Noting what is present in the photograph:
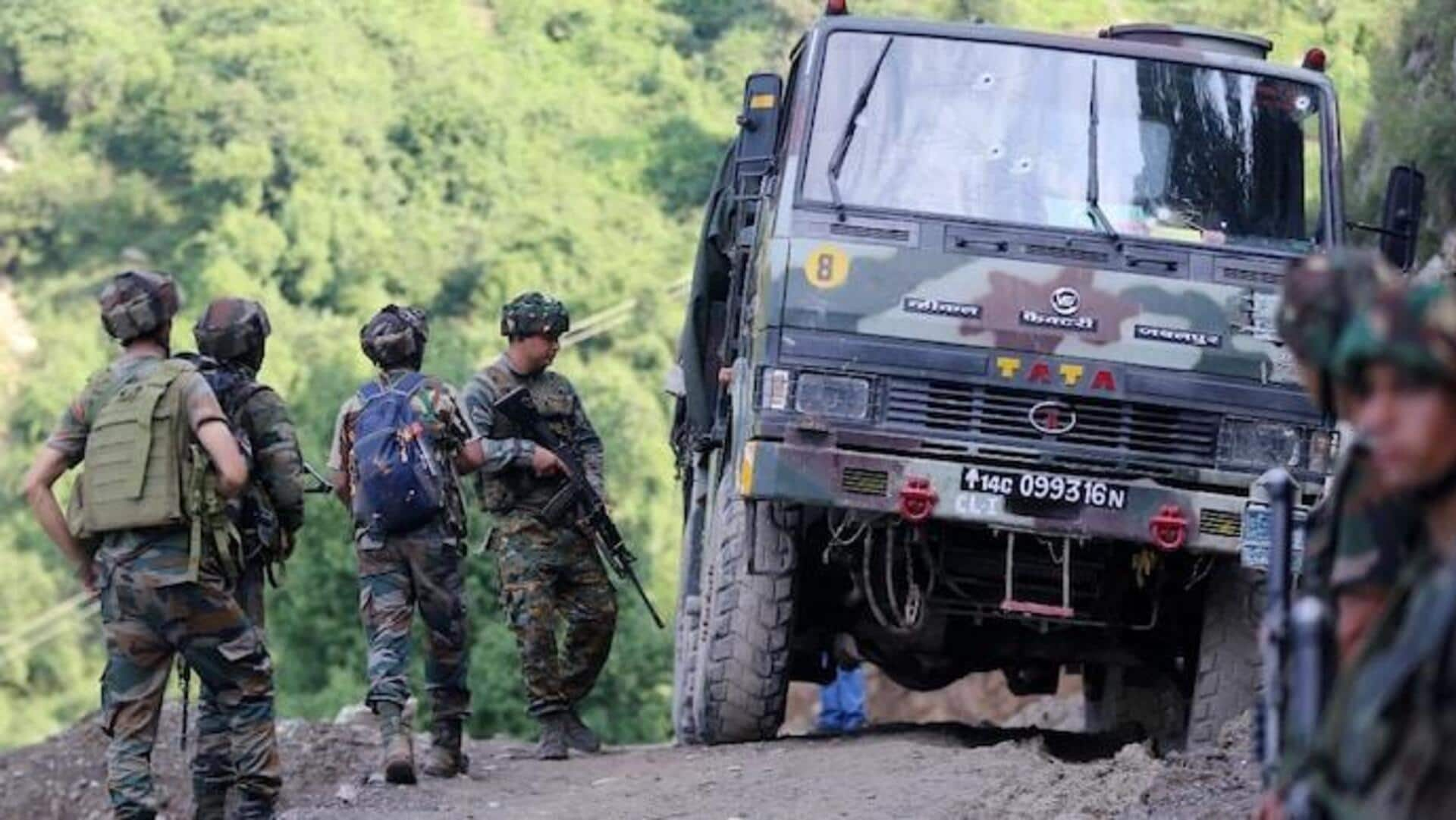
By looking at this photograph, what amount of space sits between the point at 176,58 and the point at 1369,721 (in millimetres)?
62458

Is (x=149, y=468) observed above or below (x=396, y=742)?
above

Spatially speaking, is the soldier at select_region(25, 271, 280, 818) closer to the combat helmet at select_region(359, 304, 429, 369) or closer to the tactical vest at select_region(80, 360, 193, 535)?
the tactical vest at select_region(80, 360, 193, 535)

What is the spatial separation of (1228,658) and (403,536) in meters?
2.86

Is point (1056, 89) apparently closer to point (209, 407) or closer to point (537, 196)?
point (209, 407)

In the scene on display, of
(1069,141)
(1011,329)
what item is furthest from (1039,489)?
(1069,141)

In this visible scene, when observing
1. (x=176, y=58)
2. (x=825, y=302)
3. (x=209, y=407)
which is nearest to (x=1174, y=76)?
(x=825, y=302)

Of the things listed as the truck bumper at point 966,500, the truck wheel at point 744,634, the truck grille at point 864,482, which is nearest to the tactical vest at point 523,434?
the truck wheel at point 744,634

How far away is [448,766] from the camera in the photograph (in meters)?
10.4

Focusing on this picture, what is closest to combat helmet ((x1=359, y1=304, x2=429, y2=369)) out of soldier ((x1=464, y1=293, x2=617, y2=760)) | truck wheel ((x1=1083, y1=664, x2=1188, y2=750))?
soldier ((x1=464, y1=293, x2=617, y2=760))

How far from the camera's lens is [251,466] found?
8414 mm

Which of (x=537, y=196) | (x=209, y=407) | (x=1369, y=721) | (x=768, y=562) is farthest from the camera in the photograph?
(x=537, y=196)

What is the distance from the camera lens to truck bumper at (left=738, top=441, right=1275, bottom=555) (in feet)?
32.4

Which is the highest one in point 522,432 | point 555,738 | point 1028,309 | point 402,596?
point 1028,309

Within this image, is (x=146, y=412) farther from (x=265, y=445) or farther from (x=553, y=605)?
(x=553, y=605)
